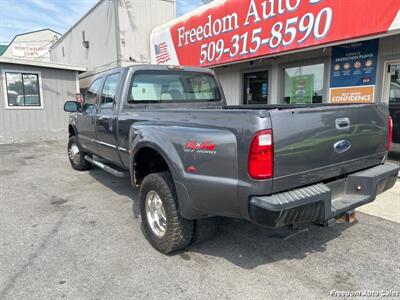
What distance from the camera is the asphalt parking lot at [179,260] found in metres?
2.52

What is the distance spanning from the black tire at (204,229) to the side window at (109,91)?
7.54ft

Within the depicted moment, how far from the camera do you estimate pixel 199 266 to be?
2.87m

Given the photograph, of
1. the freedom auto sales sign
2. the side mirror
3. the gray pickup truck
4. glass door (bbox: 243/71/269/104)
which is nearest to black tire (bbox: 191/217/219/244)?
the gray pickup truck

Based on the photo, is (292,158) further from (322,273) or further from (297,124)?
(322,273)

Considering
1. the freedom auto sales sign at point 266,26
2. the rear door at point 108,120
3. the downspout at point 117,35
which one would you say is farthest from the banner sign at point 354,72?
the downspout at point 117,35

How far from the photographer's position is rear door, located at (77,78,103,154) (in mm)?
5160

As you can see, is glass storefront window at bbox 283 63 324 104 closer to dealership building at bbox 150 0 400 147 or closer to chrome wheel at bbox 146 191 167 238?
dealership building at bbox 150 0 400 147

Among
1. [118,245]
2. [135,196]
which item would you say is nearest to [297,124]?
[118,245]

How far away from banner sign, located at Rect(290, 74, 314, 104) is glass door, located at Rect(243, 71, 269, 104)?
91 cm

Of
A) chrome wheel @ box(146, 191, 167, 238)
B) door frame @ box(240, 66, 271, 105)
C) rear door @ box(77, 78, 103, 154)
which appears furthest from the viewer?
door frame @ box(240, 66, 271, 105)

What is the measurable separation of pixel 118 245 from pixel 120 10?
12449mm

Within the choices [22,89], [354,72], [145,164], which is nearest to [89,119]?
[145,164]

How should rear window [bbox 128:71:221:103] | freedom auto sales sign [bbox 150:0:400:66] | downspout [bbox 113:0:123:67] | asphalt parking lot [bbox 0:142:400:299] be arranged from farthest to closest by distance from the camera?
downspout [bbox 113:0:123:67]
freedom auto sales sign [bbox 150:0:400:66]
rear window [bbox 128:71:221:103]
asphalt parking lot [bbox 0:142:400:299]

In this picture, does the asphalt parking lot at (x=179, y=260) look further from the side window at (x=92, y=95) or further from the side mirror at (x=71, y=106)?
the side mirror at (x=71, y=106)
